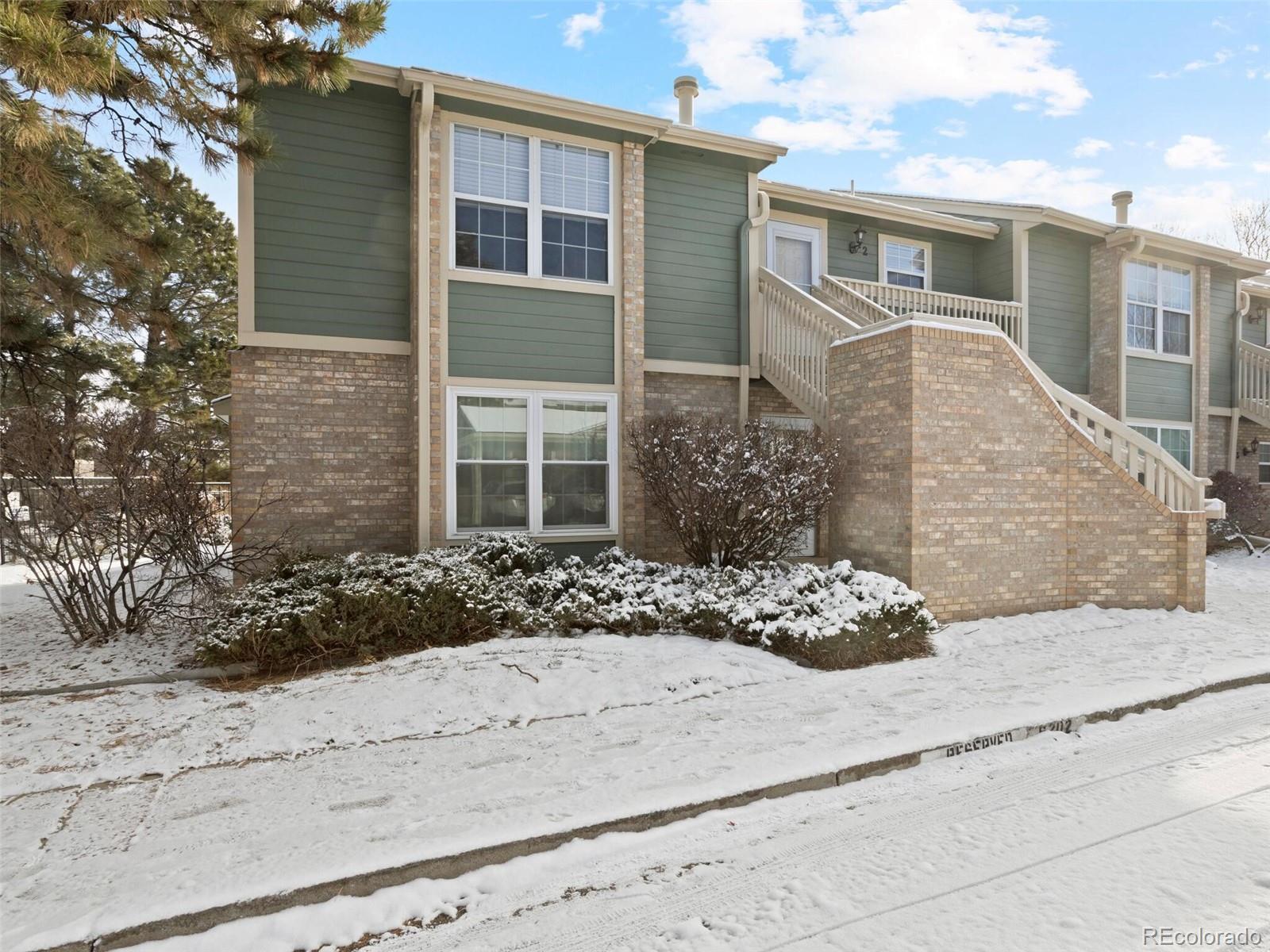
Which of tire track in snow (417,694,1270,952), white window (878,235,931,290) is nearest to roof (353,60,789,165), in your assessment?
white window (878,235,931,290)

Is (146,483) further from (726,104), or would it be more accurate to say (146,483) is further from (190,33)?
(726,104)

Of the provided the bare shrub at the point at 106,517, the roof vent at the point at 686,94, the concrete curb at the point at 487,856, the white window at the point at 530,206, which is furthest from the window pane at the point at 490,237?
the concrete curb at the point at 487,856

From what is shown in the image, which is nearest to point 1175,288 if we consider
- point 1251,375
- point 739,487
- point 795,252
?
point 1251,375

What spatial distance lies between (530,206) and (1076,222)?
1029 cm

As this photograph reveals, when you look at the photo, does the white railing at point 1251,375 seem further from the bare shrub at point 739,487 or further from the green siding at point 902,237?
the bare shrub at point 739,487

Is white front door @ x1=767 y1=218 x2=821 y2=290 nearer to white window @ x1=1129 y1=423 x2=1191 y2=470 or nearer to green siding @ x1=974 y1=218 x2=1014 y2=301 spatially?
green siding @ x1=974 y1=218 x2=1014 y2=301

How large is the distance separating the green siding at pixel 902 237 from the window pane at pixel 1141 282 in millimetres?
3111

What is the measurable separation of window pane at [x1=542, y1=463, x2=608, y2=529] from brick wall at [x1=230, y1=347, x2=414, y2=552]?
1.67 meters

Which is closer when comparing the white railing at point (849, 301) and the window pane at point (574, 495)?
the window pane at point (574, 495)

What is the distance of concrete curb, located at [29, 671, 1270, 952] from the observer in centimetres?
247

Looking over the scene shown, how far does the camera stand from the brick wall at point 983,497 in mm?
7160

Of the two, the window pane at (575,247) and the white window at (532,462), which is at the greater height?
the window pane at (575,247)

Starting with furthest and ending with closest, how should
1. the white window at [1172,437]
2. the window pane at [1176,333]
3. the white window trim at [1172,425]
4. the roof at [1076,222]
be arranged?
the window pane at [1176,333] → the white window at [1172,437] → the white window trim at [1172,425] → the roof at [1076,222]

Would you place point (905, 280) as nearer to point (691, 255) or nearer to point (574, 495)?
point (691, 255)
